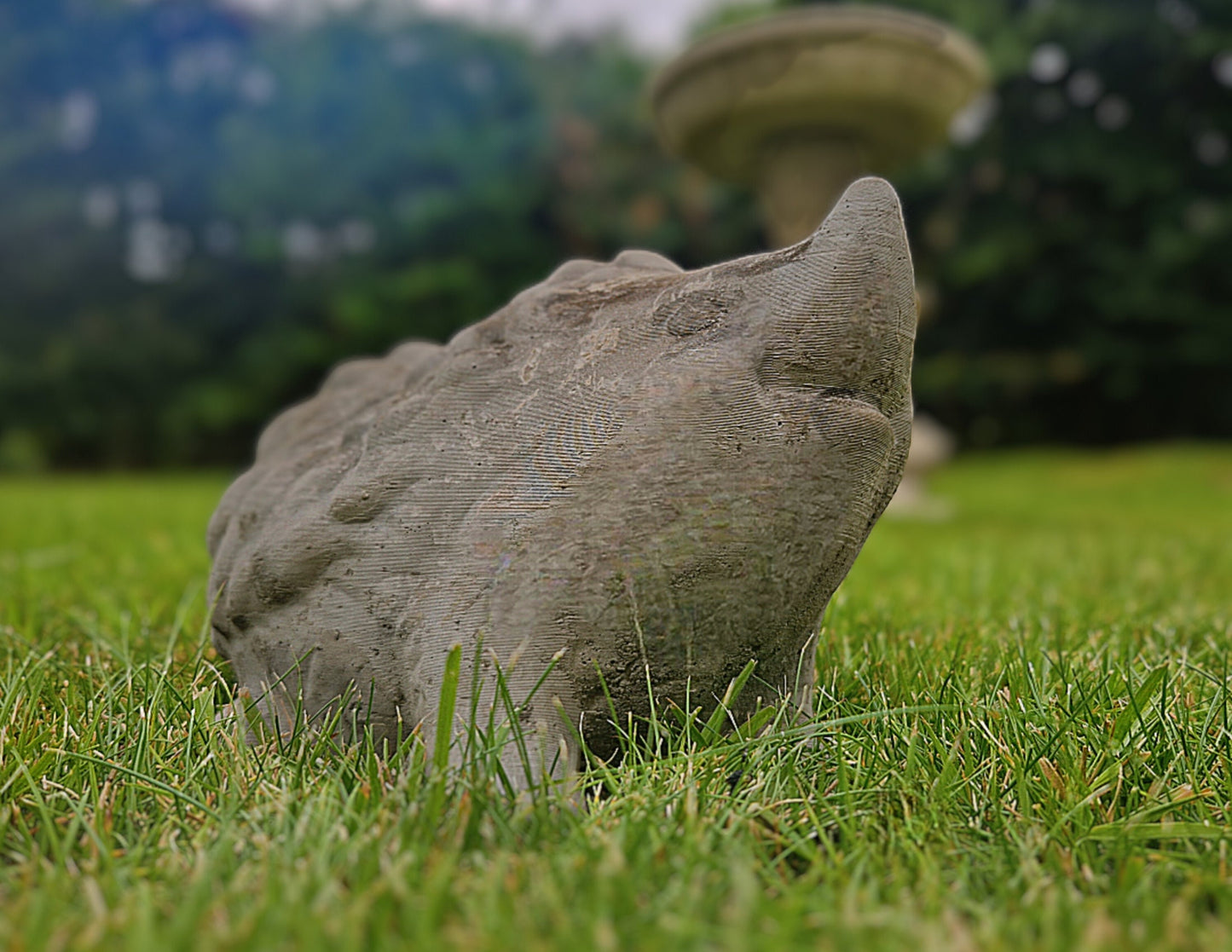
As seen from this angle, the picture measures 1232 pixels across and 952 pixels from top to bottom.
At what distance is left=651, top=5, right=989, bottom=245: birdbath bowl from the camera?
5270 mm

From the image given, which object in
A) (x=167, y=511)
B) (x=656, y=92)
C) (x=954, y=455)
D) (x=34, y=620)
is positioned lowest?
(x=954, y=455)

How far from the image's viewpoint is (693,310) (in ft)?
4.44

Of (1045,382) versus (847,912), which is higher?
(847,912)

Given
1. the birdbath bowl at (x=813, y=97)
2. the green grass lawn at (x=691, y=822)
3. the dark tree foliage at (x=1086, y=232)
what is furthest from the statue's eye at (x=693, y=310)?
the dark tree foliage at (x=1086, y=232)

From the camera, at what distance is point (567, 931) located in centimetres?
86

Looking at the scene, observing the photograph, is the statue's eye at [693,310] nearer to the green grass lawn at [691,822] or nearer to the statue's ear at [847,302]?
the statue's ear at [847,302]

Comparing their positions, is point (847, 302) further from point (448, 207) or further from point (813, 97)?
point (448, 207)

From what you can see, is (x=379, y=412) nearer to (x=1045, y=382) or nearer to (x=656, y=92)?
(x=656, y=92)

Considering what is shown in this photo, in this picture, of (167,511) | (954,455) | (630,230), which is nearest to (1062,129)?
(954,455)

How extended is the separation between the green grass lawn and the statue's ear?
0.44 metres

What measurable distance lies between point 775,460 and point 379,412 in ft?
2.11

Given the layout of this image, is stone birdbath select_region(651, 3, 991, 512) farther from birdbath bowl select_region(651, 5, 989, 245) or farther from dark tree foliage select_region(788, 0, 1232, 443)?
dark tree foliage select_region(788, 0, 1232, 443)

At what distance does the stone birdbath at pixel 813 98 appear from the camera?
17.3ft

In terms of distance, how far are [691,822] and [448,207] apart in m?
13.8
